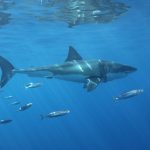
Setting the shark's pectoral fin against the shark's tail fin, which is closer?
the shark's pectoral fin

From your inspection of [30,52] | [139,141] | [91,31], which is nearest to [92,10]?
[91,31]

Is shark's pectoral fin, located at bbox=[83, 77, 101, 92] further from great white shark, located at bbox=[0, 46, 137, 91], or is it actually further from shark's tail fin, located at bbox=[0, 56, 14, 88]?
shark's tail fin, located at bbox=[0, 56, 14, 88]

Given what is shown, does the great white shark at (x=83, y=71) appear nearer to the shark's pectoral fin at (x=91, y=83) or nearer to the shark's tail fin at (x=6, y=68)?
the shark's pectoral fin at (x=91, y=83)

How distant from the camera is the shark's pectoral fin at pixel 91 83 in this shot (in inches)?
529

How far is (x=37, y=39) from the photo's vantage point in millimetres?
33406

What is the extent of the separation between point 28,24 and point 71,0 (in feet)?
23.1

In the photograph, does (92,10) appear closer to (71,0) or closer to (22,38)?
(71,0)

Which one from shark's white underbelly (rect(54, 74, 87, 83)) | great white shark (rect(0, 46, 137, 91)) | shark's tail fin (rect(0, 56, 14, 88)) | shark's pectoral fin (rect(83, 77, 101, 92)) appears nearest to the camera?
shark's pectoral fin (rect(83, 77, 101, 92))

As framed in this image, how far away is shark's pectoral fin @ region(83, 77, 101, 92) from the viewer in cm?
1345

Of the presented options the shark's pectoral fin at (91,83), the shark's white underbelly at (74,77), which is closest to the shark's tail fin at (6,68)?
the shark's white underbelly at (74,77)

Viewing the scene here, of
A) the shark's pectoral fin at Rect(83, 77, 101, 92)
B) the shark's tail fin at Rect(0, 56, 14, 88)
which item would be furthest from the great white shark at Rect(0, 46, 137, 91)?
the shark's tail fin at Rect(0, 56, 14, 88)

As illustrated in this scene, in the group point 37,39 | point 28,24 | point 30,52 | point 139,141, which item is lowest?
point 139,141

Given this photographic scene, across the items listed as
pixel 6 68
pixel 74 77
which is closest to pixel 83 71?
pixel 74 77

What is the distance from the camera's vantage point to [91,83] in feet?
44.6
